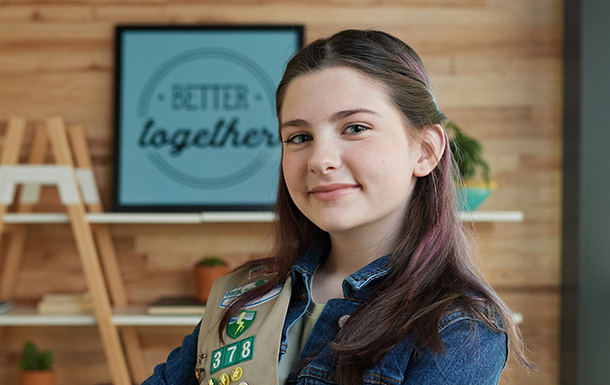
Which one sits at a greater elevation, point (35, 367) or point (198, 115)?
point (198, 115)

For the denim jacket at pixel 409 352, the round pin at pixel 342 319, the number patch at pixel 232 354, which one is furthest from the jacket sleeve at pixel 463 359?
the number patch at pixel 232 354

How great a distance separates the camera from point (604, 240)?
2.14 metres

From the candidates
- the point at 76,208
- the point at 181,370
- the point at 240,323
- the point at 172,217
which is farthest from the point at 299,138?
the point at 76,208

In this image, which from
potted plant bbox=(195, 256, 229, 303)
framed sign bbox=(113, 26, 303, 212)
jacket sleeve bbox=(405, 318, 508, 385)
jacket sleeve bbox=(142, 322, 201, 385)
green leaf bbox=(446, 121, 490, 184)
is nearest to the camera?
jacket sleeve bbox=(405, 318, 508, 385)

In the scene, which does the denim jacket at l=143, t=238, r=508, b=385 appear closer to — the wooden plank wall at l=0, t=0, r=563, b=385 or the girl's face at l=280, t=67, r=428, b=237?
the girl's face at l=280, t=67, r=428, b=237

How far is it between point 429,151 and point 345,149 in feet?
0.59

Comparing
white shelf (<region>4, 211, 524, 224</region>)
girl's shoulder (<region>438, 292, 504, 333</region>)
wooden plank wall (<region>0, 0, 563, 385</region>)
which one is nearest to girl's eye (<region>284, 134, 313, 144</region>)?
girl's shoulder (<region>438, 292, 504, 333</region>)

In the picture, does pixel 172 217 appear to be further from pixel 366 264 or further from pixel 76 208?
pixel 366 264

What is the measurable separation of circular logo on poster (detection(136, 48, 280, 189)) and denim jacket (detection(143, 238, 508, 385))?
1.35 metres

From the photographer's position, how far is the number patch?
3.17ft

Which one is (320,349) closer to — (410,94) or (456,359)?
(456,359)

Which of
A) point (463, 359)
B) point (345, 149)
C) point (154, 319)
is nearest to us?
point (463, 359)

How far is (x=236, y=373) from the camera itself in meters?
0.95

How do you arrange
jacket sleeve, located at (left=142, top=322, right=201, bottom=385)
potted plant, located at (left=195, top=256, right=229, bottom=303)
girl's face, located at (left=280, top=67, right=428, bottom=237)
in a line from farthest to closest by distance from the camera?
1. potted plant, located at (left=195, top=256, right=229, bottom=303)
2. jacket sleeve, located at (left=142, top=322, right=201, bottom=385)
3. girl's face, located at (left=280, top=67, right=428, bottom=237)
